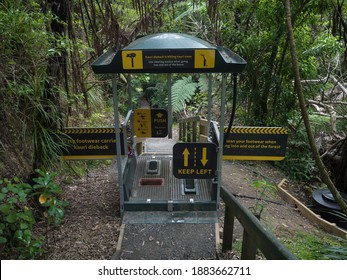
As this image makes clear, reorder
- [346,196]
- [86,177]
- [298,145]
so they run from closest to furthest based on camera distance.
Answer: [86,177]
[346,196]
[298,145]

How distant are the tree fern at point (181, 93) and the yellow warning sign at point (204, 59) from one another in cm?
789

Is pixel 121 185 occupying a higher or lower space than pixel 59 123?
lower

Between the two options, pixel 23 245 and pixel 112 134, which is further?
pixel 112 134

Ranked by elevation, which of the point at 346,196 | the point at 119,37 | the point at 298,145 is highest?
the point at 119,37


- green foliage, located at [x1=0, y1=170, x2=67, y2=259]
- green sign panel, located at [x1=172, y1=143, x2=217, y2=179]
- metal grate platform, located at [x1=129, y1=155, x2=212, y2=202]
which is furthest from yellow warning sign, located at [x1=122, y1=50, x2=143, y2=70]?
metal grate platform, located at [x1=129, y1=155, x2=212, y2=202]

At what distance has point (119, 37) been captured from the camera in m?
4.84

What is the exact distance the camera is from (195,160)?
4.11 meters

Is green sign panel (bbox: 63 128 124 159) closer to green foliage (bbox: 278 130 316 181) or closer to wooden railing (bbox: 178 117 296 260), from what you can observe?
wooden railing (bbox: 178 117 296 260)

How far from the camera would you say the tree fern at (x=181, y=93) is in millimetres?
11523

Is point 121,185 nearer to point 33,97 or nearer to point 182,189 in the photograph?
point 182,189

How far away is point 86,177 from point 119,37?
107 inches

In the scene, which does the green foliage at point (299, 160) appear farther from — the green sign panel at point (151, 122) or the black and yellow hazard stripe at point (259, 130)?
the green sign panel at point (151, 122)

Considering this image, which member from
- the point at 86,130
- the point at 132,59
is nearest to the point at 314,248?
the point at 132,59

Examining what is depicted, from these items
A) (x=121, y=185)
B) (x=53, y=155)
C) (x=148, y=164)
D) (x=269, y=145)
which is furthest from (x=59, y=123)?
(x=269, y=145)
